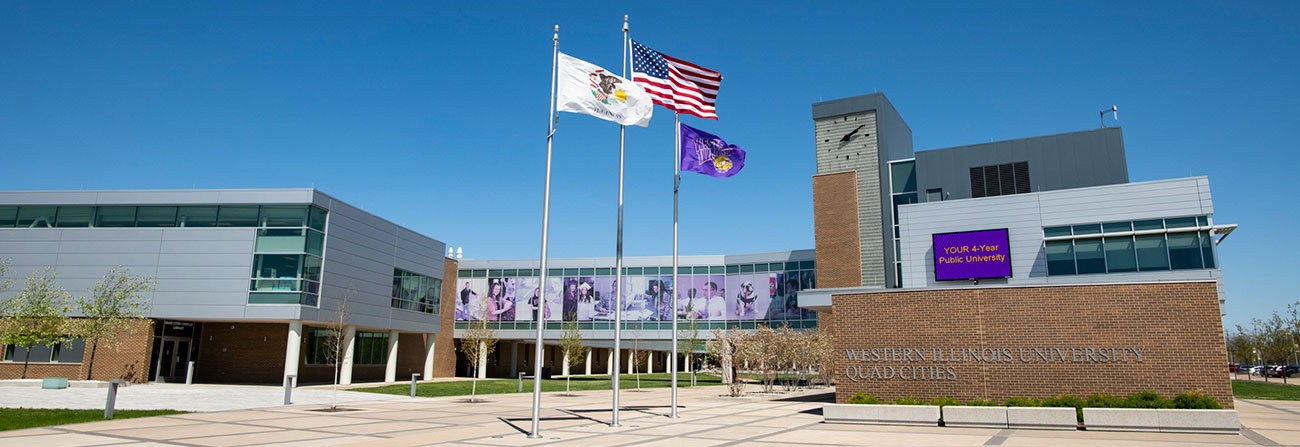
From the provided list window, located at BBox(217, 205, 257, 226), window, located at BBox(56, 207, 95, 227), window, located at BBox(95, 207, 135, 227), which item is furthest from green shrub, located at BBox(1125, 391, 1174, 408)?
window, located at BBox(56, 207, 95, 227)

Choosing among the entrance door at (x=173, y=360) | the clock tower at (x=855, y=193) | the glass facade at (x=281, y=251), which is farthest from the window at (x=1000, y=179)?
the entrance door at (x=173, y=360)

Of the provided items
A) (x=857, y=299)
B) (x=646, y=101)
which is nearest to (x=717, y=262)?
(x=857, y=299)

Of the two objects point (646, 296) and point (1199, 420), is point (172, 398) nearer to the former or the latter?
point (1199, 420)

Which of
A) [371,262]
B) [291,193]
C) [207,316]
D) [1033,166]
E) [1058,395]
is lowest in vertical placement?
[1058,395]

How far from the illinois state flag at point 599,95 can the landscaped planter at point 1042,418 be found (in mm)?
11481

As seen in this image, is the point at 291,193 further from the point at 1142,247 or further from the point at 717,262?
the point at 1142,247

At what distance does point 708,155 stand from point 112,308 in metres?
30.9

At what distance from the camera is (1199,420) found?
54.3ft

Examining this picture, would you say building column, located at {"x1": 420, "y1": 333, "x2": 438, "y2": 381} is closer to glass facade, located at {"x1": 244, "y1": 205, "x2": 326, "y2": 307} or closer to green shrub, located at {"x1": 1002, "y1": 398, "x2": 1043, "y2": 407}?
glass facade, located at {"x1": 244, "y1": 205, "x2": 326, "y2": 307}

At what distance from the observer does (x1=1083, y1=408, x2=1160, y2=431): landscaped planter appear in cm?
1688

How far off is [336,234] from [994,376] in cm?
3304

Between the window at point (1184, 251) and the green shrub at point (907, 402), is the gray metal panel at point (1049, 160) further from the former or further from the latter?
the green shrub at point (907, 402)

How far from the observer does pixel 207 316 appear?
37.3 meters

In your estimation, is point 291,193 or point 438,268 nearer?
point 291,193
